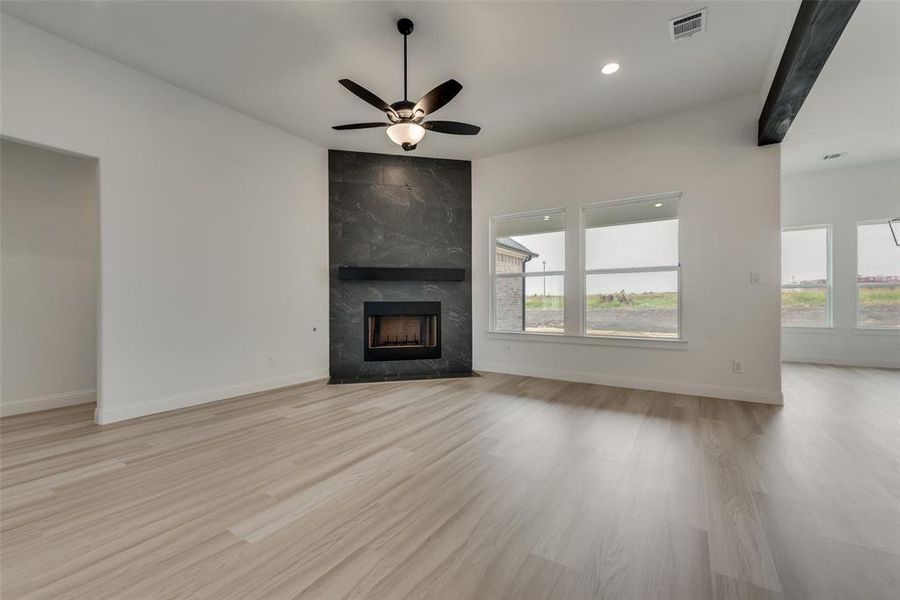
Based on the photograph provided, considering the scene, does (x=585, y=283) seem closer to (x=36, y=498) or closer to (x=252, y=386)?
(x=252, y=386)

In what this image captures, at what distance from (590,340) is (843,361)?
15.6 ft

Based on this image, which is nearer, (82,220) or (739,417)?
(739,417)

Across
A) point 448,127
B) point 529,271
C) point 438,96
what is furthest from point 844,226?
point 438,96

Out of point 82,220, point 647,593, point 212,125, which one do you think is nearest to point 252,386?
point 82,220

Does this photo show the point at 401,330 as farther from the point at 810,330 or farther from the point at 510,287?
the point at 810,330

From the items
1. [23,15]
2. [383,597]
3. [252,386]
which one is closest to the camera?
[383,597]

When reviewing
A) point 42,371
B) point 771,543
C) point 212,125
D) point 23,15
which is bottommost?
point 771,543

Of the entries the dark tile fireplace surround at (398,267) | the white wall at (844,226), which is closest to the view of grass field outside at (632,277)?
the dark tile fireplace surround at (398,267)

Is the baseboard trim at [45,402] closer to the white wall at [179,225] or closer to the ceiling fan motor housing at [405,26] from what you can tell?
the white wall at [179,225]

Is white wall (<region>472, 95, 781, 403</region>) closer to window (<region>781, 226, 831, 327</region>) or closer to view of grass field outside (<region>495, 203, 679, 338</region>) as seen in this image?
view of grass field outside (<region>495, 203, 679, 338</region>)

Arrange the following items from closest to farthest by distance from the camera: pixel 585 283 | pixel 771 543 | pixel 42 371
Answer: pixel 771 543, pixel 42 371, pixel 585 283

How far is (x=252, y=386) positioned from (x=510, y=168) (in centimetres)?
454

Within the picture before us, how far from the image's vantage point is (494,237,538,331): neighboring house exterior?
5.28 m

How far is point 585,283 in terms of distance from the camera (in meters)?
4.71
